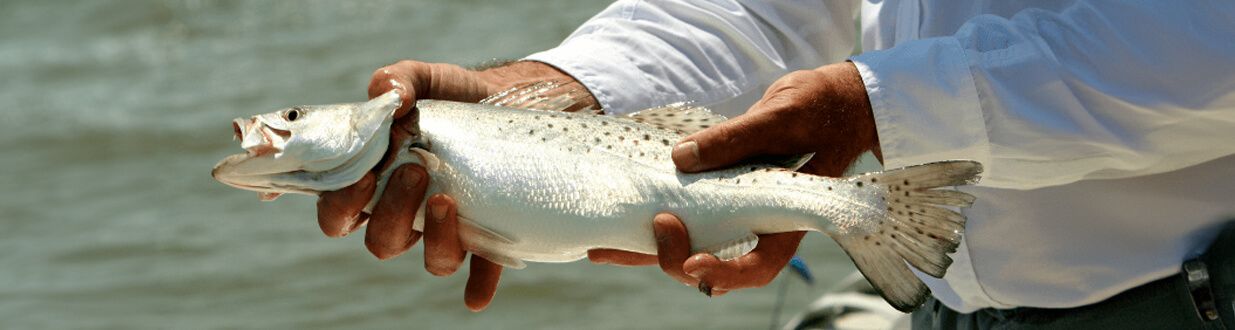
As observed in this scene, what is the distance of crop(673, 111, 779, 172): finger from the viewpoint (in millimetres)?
2297

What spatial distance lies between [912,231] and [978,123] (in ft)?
0.56

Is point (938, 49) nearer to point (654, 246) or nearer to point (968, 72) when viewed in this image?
point (968, 72)

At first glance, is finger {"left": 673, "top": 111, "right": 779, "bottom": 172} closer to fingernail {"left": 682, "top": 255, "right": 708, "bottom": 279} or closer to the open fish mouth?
A: fingernail {"left": 682, "top": 255, "right": 708, "bottom": 279}

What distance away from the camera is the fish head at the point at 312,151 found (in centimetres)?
250

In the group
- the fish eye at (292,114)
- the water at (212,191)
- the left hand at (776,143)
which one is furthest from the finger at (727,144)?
the water at (212,191)

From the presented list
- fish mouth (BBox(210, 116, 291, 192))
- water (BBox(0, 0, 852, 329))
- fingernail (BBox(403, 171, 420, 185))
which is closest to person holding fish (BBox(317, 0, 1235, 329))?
fingernail (BBox(403, 171, 420, 185))

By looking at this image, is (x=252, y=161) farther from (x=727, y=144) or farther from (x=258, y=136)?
(x=727, y=144)

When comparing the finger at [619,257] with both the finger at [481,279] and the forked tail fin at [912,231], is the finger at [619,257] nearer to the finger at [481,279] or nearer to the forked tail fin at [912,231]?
the finger at [481,279]

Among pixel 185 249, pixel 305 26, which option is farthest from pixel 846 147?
pixel 305 26

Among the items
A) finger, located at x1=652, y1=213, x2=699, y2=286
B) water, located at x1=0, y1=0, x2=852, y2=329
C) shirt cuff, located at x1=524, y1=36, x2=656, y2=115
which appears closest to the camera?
finger, located at x1=652, y1=213, x2=699, y2=286

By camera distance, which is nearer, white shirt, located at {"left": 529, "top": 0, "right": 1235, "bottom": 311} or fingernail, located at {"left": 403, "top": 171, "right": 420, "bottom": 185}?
white shirt, located at {"left": 529, "top": 0, "right": 1235, "bottom": 311}

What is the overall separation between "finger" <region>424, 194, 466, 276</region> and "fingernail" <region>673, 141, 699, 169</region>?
0.35 meters

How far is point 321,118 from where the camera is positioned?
8.48 ft

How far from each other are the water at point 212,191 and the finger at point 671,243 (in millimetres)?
4035
